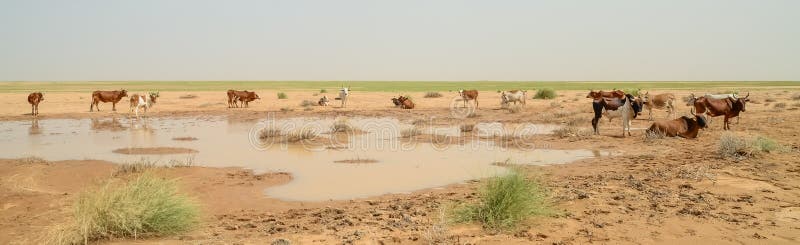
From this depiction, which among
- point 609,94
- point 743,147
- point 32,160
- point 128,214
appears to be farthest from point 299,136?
point 609,94

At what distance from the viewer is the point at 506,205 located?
598 centimetres

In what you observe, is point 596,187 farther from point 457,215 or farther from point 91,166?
point 91,166

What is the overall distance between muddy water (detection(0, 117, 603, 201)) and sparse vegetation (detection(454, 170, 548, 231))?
32 cm

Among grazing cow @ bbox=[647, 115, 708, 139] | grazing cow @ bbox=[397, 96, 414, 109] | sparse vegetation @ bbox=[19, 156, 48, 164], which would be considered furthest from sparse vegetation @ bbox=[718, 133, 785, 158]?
grazing cow @ bbox=[397, 96, 414, 109]

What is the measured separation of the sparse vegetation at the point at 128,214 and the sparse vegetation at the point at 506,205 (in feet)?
10.1

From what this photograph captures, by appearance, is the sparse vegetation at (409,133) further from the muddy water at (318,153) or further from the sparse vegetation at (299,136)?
the sparse vegetation at (299,136)

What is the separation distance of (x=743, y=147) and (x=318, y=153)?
8.86 metres

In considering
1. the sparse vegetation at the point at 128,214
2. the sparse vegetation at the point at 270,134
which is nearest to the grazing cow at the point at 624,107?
the sparse vegetation at the point at 270,134

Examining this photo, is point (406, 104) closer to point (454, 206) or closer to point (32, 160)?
point (32, 160)

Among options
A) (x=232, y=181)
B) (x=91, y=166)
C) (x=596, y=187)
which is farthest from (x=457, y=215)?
(x=91, y=166)

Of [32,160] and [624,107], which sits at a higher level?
[624,107]

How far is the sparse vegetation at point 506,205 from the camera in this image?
19.4 feet

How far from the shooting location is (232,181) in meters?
9.48

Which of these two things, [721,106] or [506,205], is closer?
[506,205]
